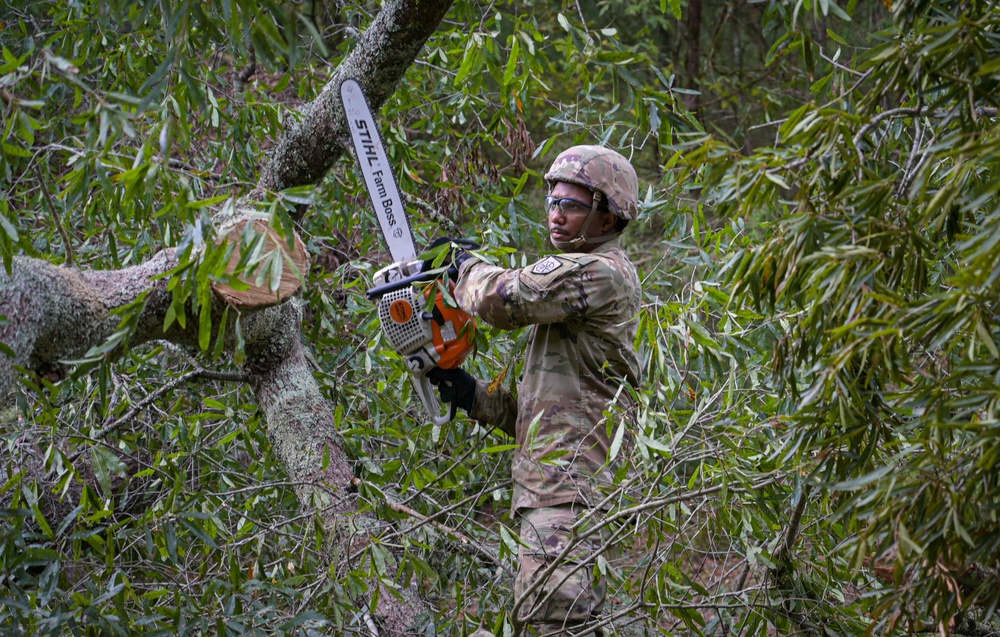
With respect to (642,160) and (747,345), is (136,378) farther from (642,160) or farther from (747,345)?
(642,160)

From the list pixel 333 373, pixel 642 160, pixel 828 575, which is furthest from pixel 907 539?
pixel 642 160

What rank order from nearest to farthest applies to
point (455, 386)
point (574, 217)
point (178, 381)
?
point (574, 217) < point (455, 386) < point (178, 381)

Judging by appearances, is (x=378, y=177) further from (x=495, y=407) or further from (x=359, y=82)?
(x=495, y=407)

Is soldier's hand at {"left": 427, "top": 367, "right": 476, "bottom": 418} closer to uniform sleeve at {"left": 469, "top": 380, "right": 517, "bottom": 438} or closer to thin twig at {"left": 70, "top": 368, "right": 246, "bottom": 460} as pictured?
uniform sleeve at {"left": 469, "top": 380, "right": 517, "bottom": 438}

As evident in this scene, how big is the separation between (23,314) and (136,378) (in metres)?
1.36

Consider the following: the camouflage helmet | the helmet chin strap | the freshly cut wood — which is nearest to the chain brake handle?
the freshly cut wood

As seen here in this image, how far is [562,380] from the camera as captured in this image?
9.88 feet

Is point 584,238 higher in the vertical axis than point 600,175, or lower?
lower

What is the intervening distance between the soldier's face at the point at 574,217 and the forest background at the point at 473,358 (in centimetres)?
18

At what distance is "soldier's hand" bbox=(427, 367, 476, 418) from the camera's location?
323 centimetres

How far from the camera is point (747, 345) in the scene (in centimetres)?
328

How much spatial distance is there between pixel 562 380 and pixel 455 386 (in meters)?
Answer: 0.45

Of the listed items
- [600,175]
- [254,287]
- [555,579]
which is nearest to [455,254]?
[600,175]

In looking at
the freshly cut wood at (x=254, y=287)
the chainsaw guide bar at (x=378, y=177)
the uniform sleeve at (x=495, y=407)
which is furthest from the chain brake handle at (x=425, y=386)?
the freshly cut wood at (x=254, y=287)
